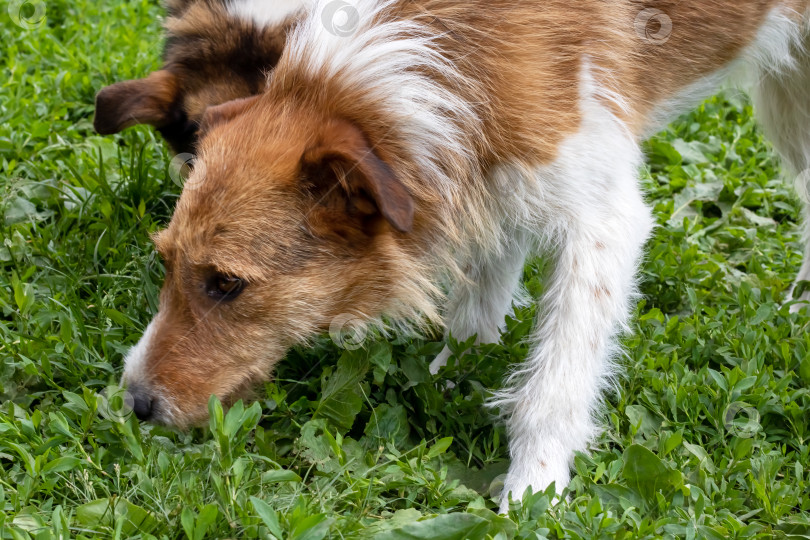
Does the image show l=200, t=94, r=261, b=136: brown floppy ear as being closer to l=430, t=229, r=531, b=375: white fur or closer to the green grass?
the green grass

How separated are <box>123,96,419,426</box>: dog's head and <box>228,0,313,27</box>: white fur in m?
1.00

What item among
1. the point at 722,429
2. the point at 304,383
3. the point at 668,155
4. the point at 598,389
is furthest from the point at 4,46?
the point at 722,429

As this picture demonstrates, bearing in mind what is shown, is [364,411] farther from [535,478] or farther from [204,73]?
[204,73]

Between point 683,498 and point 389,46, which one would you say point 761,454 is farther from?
point 389,46

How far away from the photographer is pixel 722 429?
11.2 feet

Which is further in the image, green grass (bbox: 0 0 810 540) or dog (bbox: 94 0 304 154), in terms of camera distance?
dog (bbox: 94 0 304 154)

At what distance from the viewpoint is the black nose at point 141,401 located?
119 inches

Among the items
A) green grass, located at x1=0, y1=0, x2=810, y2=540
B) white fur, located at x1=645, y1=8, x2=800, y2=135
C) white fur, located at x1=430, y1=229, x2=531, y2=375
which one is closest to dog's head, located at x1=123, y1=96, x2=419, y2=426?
green grass, located at x1=0, y1=0, x2=810, y2=540

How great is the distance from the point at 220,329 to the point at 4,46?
3608 mm

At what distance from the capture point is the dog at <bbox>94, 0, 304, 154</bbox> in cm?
402

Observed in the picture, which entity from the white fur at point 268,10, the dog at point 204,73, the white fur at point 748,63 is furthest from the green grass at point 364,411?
the white fur at point 268,10

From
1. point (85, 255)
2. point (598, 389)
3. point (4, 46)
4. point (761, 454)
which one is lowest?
point (761, 454)

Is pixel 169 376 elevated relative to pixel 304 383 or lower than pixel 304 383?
elevated

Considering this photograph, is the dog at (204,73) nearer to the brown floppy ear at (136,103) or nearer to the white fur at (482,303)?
the brown floppy ear at (136,103)
